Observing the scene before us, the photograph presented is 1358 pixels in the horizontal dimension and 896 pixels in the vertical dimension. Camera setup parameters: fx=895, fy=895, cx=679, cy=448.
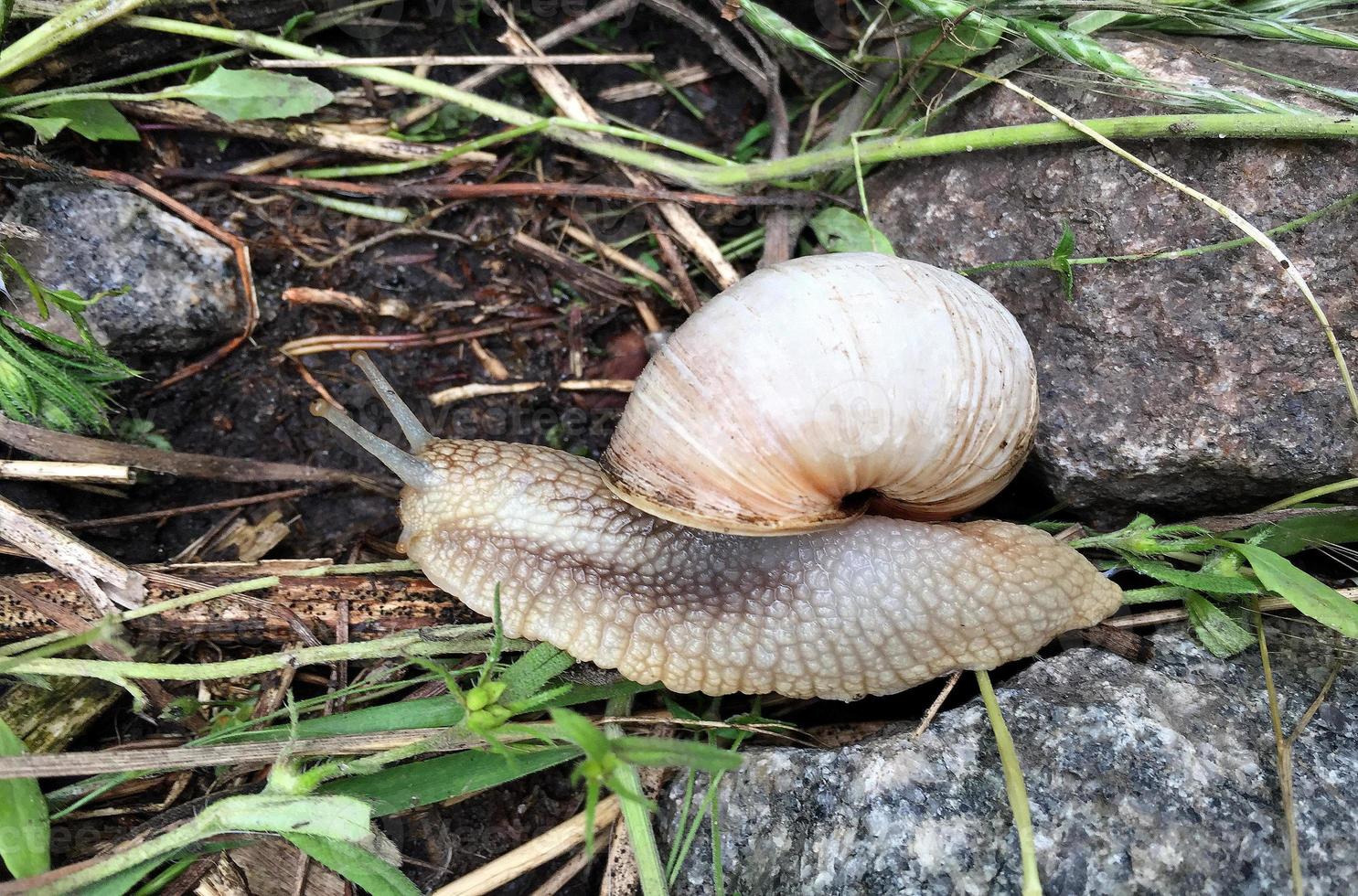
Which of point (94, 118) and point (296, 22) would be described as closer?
point (94, 118)

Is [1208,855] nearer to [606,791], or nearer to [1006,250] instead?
[606,791]

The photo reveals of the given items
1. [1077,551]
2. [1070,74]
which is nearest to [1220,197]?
[1070,74]

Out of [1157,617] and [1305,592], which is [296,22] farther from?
[1305,592]

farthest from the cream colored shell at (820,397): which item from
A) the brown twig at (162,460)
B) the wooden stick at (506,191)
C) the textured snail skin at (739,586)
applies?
the brown twig at (162,460)

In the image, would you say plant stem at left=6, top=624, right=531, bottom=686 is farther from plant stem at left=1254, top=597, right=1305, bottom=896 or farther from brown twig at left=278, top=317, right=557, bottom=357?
plant stem at left=1254, top=597, right=1305, bottom=896

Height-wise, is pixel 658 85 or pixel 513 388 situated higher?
pixel 658 85

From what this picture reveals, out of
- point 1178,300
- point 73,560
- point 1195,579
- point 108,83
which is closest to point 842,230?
point 1178,300

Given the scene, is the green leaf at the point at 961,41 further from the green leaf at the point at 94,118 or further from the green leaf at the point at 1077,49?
the green leaf at the point at 94,118
